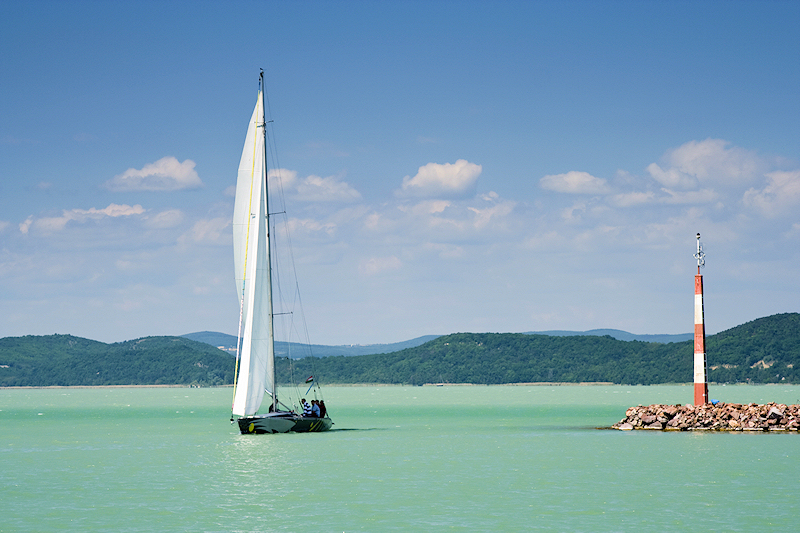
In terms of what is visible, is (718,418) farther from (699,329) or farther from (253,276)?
(253,276)

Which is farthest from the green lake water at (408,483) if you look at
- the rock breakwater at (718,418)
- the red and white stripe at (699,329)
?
the red and white stripe at (699,329)

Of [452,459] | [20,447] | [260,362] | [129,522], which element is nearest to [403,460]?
[452,459]

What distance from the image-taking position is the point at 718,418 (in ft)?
219

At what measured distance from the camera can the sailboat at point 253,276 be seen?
6106 centimetres

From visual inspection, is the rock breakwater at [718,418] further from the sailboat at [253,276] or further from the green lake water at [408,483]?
the sailboat at [253,276]

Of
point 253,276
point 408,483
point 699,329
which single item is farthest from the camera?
point 699,329

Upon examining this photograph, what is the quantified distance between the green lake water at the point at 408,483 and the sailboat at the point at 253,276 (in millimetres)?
3373

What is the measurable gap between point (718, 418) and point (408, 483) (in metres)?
32.2

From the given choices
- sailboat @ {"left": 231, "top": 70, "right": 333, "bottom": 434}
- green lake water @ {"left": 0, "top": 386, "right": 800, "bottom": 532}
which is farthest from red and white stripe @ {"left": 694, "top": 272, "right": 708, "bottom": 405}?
sailboat @ {"left": 231, "top": 70, "right": 333, "bottom": 434}

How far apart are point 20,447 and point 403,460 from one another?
87.5 feet

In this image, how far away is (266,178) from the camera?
62.6m

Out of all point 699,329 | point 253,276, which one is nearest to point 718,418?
point 699,329

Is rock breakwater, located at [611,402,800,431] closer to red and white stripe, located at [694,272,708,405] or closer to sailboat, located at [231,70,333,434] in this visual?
red and white stripe, located at [694,272,708,405]

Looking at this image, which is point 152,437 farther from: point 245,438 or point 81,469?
point 81,469
